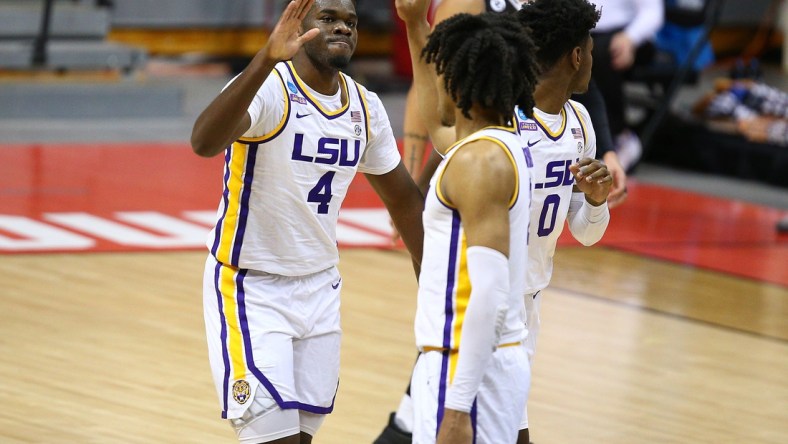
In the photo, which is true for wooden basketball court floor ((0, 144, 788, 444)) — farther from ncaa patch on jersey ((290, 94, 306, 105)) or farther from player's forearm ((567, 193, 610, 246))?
ncaa patch on jersey ((290, 94, 306, 105))

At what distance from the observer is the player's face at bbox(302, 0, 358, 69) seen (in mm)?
3867

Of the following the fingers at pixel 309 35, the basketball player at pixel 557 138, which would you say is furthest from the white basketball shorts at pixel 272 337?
the fingers at pixel 309 35

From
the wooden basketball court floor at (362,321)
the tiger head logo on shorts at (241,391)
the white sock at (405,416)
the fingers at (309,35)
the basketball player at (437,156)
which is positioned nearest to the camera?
the fingers at (309,35)

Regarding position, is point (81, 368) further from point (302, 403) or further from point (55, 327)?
point (302, 403)

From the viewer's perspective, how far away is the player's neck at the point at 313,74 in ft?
12.8

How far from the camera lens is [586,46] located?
393 centimetres

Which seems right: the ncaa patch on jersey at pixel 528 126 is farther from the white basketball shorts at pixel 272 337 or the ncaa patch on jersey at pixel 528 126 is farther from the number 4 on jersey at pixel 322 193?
the white basketball shorts at pixel 272 337

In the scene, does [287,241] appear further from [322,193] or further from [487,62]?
[487,62]

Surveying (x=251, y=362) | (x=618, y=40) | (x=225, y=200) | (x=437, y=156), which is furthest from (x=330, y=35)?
(x=618, y=40)

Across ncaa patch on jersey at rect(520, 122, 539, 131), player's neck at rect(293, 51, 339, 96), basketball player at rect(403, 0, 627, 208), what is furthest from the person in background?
player's neck at rect(293, 51, 339, 96)

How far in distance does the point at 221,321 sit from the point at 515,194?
3.54 feet

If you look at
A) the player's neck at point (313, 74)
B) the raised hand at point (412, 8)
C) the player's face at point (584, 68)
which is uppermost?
the raised hand at point (412, 8)

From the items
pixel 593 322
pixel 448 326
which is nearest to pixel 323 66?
pixel 448 326

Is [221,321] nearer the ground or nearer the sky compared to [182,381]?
nearer the sky
